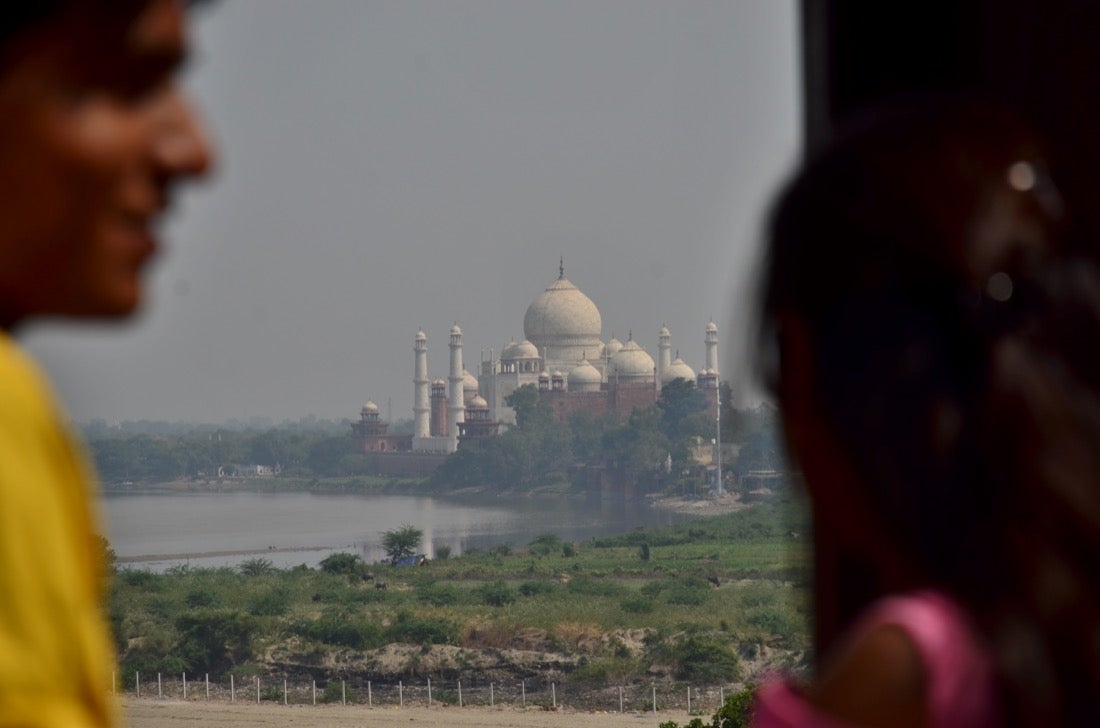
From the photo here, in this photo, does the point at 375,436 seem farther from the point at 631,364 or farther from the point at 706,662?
the point at 706,662

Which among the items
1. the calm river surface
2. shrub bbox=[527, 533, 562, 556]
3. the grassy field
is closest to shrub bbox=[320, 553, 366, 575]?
the grassy field

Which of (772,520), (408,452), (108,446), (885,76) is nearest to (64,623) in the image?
(885,76)

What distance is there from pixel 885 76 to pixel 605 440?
26.1 meters

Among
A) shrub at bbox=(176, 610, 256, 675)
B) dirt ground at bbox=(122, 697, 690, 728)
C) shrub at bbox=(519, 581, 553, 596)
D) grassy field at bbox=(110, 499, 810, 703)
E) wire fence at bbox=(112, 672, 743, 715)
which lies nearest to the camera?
dirt ground at bbox=(122, 697, 690, 728)

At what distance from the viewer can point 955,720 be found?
320 mm

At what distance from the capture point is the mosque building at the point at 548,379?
26875mm

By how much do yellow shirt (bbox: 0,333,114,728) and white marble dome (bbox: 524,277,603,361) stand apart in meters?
26.6

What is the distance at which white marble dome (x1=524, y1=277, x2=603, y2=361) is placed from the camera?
26.9 m

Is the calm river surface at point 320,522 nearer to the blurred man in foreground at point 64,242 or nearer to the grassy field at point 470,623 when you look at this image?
the grassy field at point 470,623

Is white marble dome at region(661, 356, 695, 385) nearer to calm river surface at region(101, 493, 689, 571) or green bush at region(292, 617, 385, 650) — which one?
calm river surface at region(101, 493, 689, 571)

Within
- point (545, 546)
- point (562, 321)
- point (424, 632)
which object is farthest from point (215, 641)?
point (562, 321)

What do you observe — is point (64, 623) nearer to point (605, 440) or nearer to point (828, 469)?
point (828, 469)

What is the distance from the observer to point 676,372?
2852 centimetres

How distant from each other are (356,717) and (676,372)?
764 inches
